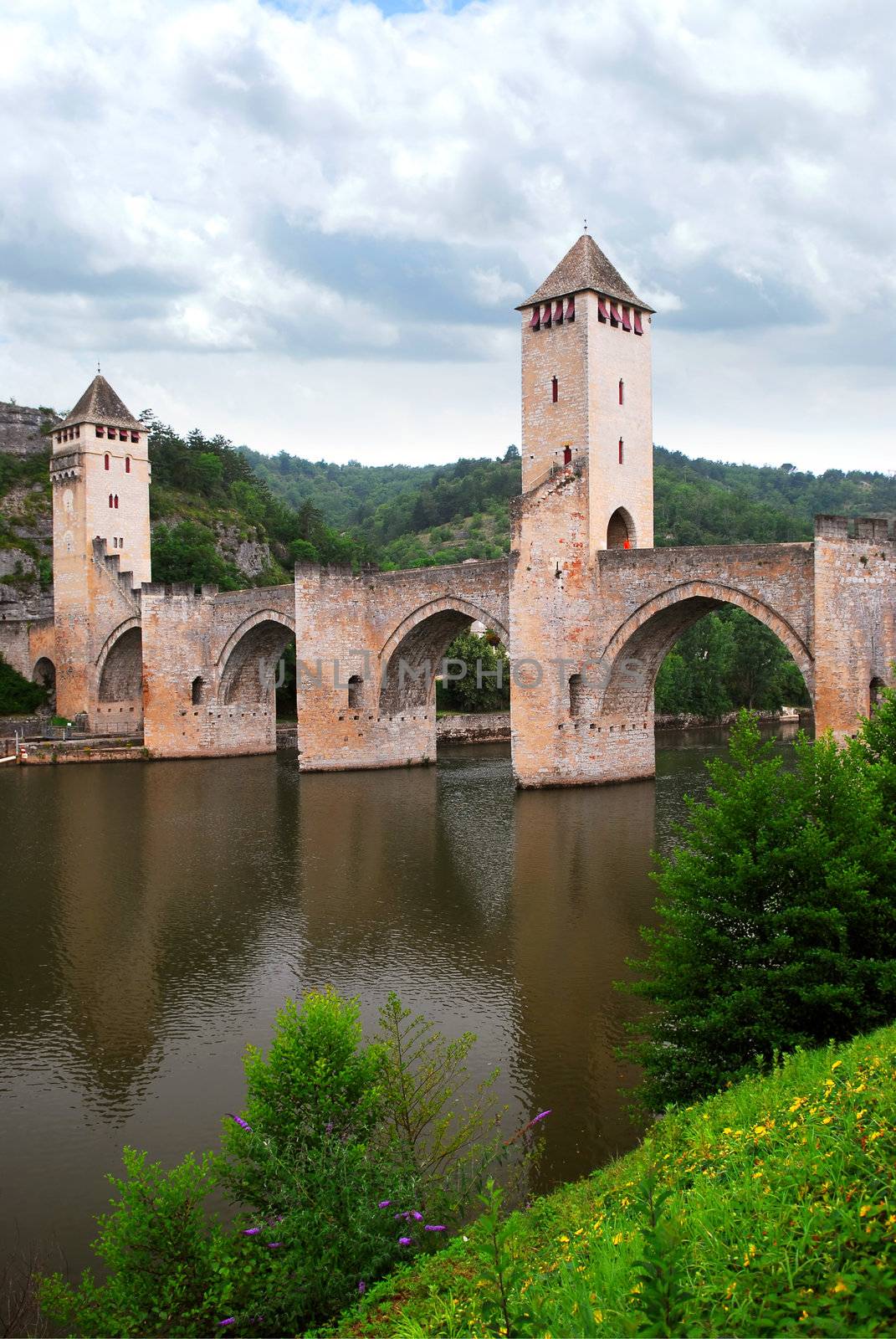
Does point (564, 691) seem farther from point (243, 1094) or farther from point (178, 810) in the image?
point (243, 1094)

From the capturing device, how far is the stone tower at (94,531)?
39.2m

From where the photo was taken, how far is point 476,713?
39.7 metres

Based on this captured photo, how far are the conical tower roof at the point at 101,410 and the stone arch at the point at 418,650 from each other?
16.7 metres

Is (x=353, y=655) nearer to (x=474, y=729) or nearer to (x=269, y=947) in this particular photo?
(x=474, y=729)

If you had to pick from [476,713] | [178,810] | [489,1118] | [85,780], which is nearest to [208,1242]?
[489,1118]

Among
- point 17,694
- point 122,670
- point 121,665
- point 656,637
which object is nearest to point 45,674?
point 17,694

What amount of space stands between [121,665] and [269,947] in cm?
2996

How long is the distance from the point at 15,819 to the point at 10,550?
30.8 meters

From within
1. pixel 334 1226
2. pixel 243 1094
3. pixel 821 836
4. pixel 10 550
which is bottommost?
pixel 243 1094

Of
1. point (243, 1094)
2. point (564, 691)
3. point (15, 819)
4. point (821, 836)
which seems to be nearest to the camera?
point (821, 836)

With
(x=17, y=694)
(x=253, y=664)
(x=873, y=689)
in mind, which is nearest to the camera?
(x=873, y=689)

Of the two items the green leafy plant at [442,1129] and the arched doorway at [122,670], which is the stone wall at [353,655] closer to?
the arched doorway at [122,670]

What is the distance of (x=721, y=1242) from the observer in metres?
3.69

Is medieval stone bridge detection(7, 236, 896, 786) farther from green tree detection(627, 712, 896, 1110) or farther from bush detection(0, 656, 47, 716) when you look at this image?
A: green tree detection(627, 712, 896, 1110)
